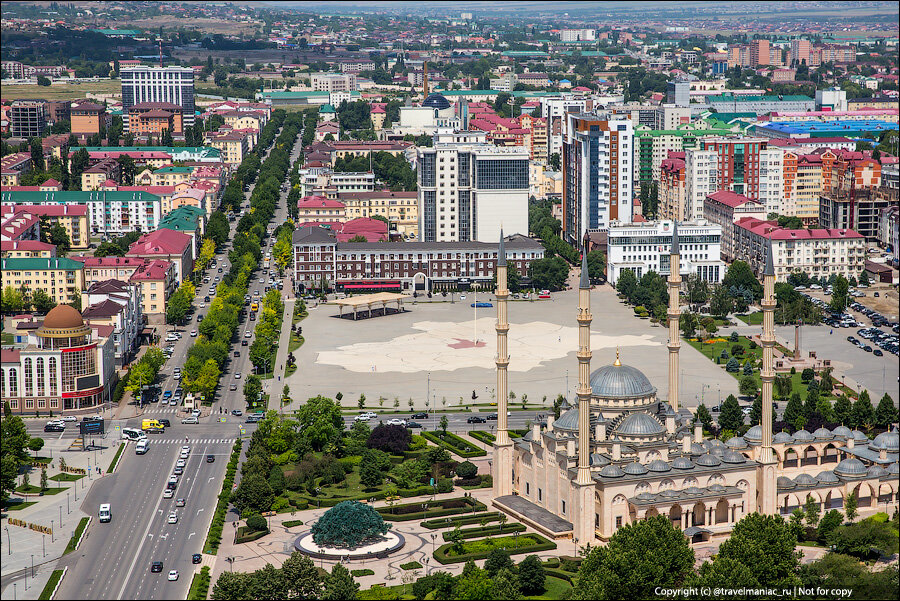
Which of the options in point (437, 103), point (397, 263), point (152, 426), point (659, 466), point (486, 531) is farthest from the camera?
point (437, 103)

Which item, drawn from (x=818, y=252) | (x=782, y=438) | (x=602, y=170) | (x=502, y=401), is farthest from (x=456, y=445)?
(x=602, y=170)

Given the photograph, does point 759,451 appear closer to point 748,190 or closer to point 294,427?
point 294,427

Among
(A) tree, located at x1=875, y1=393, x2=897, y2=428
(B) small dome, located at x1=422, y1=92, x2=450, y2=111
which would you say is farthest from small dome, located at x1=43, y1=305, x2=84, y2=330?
(B) small dome, located at x1=422, y1=92, x2=450, y2=111

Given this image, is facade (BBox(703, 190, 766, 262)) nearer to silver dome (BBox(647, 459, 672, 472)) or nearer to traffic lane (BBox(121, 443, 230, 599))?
traffic lane (BBox(121, 443, 230, 599))

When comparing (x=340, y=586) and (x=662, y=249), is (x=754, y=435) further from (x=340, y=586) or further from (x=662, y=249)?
(x=662, y=249)

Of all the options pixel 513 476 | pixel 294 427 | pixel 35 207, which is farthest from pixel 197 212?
pixel 513 476
